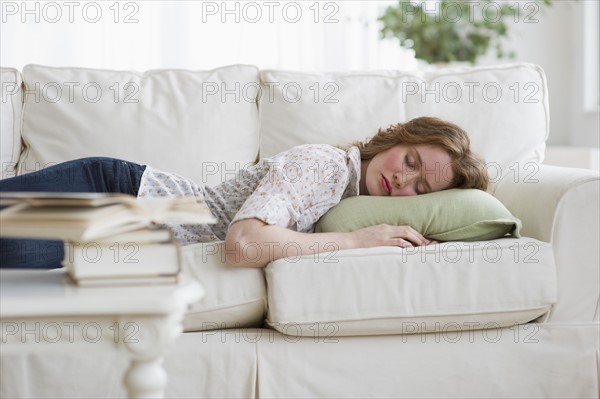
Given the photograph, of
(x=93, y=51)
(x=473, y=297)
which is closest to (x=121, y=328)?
(x=473, y=297)

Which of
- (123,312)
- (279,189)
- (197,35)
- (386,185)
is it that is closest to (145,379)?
(123,312)

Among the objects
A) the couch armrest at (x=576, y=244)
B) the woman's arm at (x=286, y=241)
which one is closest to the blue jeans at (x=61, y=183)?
the woman's arm at (x=286, y=241)

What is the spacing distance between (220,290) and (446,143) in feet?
2.22

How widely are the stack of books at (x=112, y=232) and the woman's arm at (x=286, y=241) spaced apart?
56 cm

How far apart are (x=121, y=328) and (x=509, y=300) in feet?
3.26

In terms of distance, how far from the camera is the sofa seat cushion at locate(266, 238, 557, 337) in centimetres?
169

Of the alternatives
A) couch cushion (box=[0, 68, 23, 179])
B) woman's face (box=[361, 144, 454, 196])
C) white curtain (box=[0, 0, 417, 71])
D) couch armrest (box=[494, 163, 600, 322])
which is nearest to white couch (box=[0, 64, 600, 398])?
couch armrest (box=[494, 163, 600, 322])

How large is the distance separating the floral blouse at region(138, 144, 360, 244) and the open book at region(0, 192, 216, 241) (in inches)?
24.4

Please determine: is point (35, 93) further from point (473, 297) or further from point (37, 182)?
point (473, 297)

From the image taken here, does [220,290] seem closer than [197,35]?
Yes

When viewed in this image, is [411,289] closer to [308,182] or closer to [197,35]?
[308,182]

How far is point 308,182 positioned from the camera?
6.02 ft

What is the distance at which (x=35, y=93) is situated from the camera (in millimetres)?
2340

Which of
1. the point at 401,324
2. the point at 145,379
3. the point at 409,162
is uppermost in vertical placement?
the point at 409,162
